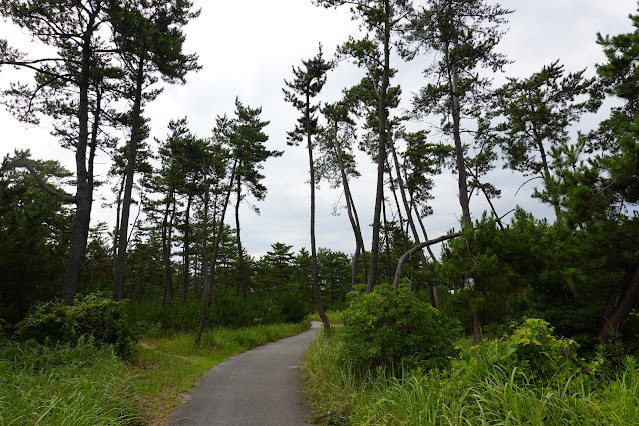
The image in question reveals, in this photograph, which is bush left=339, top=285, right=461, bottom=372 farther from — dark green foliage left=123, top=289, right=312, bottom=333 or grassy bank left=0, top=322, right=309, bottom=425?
dark green foliage left=123, top=289, right=312, bottom=333

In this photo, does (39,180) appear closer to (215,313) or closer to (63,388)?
(63,388)

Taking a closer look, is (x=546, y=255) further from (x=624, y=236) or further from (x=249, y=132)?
(x=249, y=132)

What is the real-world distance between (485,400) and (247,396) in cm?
435

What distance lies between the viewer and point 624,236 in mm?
4430

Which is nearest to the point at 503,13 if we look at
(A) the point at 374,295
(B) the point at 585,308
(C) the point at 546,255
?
(C) the point at 546,255

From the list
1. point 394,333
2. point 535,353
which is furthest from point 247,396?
point 535,353

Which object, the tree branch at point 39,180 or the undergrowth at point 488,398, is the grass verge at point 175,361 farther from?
the tree branch at point 39,180

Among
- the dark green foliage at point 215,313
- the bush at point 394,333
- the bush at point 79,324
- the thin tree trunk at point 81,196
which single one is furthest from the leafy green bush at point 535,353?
the dark green foliage at point 215,313

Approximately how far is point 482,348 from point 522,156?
14.0 m

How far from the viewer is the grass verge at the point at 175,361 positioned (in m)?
5.32

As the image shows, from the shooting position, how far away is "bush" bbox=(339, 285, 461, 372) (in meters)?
4.84

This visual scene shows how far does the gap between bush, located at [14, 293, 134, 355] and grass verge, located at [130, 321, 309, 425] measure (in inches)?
31.3

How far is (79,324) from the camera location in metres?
7.26

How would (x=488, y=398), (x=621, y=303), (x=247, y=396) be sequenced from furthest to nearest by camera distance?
(x=247, y=396) → (x=621, y=303) → (x=488, y=398)
